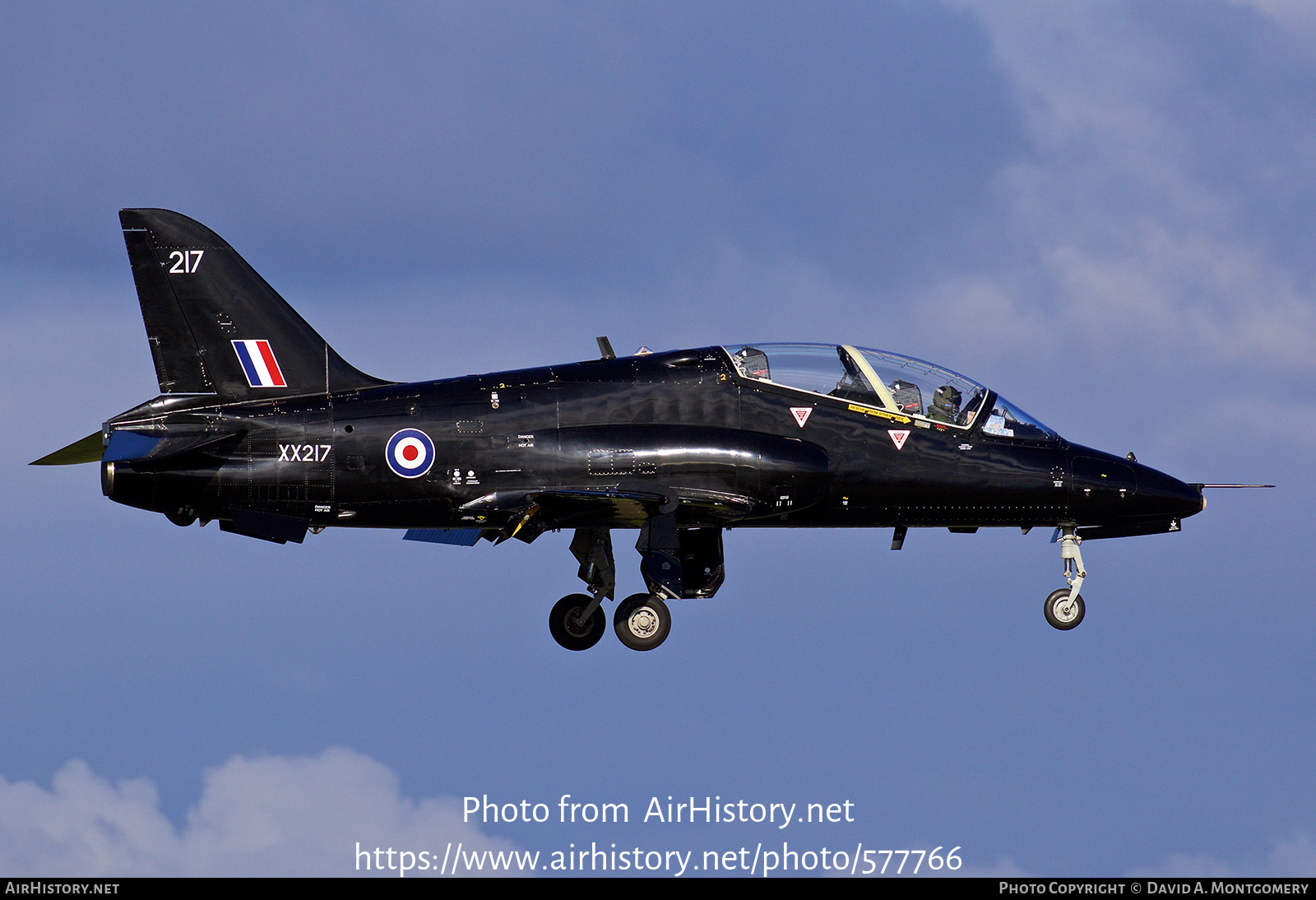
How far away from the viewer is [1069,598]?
3044 cm

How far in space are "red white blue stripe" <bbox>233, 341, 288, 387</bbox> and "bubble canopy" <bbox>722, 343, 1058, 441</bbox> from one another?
23.5 ft

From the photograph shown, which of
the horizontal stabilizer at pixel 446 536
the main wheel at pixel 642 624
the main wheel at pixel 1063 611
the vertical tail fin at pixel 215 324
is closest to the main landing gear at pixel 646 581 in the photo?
the main wheel at pixel 642 624

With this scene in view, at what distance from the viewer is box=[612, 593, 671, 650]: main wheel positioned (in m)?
27.9

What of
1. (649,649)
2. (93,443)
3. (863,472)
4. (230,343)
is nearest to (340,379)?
(230,343)

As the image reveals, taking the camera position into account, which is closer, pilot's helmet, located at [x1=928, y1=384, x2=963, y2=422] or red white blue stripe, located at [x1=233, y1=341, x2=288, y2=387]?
red white blue stripe, located at [x1=233, y1=341, x2=288, y2=387]

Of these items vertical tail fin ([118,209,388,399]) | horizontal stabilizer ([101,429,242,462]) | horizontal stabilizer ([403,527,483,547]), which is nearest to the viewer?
horizontal stabilizer ([101,429,242,462])

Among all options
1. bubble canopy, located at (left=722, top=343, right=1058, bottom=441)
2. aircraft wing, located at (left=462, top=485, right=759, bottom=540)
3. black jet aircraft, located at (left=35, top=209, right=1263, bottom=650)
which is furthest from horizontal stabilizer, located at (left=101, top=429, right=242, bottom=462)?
bubble canopy, located at (left=722, top=343, right=1058, bottom=441)

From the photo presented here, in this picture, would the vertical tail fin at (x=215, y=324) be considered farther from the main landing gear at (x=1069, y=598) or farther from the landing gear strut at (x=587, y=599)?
the main landing gear at (x=1069, y=598)

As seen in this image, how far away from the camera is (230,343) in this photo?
29.2 meters

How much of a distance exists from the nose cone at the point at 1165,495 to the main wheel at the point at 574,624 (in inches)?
360

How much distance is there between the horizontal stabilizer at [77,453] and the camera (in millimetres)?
29109

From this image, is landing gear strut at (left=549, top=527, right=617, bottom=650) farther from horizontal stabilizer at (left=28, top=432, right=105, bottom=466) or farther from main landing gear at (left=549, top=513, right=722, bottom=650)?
horizontal stabilizer at (left=28, top=432, right=105, bottom=466)

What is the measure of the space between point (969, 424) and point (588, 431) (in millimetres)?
6267

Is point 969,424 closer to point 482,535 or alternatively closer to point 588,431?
point 588,431
